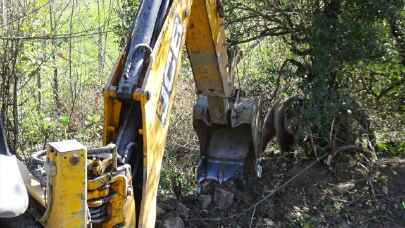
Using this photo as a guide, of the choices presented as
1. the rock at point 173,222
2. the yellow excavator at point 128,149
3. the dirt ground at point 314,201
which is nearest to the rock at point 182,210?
the dirt ground at point 314,201

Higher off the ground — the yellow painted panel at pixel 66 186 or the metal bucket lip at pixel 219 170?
the yellow painted panel at pixel 66 186

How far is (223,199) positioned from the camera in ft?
17.9

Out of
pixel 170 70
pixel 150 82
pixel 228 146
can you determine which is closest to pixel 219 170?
pixel 228 146

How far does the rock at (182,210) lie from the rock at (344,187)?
1.33 m

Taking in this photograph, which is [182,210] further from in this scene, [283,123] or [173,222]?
[283,123]

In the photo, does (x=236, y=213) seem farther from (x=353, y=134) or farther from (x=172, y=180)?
(x=353, y=134)

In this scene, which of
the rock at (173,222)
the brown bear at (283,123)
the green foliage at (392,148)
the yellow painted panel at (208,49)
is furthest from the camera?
the green foliage at (392,148)

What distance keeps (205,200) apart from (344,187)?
3.95 feet

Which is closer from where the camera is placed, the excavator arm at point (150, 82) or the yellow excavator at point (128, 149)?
the yellow excavator at point (128, 149)

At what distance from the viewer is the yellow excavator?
281 centimetres

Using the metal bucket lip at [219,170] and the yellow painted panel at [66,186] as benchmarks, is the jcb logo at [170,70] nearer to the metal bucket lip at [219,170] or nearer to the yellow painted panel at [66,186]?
the yellow painted panel at [66,186]

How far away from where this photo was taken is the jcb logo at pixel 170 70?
364cm

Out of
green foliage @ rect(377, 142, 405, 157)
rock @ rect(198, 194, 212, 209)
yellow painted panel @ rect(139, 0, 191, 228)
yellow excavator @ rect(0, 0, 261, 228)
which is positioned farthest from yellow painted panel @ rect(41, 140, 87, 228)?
green foliage @ rect(377, 142, 405, 157)

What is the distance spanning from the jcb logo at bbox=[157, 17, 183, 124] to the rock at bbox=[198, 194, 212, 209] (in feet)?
Result: 6.02
